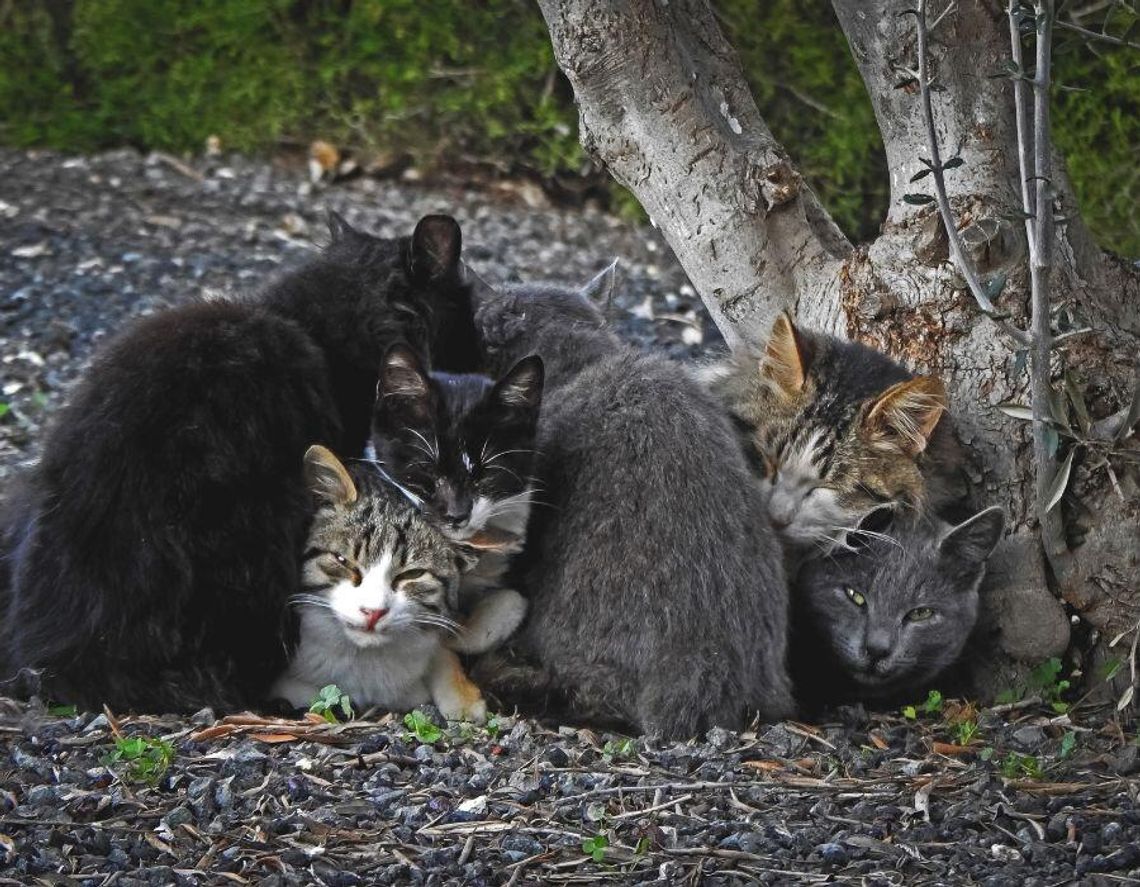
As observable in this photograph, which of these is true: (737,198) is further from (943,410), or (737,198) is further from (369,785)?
(369,785)

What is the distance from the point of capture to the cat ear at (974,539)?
4.76 m

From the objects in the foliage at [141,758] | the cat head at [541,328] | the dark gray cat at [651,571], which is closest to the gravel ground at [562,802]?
the foliage at [141,758]

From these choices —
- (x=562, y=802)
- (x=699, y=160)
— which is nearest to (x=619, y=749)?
(x=562, y=802)

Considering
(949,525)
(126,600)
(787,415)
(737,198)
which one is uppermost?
(737,198)

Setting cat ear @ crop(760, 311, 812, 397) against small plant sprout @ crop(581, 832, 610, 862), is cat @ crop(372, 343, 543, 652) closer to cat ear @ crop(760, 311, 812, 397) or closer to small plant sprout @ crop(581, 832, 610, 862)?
cat ear @ crop(760, 311, 812, 397)

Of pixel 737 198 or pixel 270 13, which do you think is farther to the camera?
pixel 270 13

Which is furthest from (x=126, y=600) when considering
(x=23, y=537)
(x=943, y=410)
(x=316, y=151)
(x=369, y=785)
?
(x=316, y=151)

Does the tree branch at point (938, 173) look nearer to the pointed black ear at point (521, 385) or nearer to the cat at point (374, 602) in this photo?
the pointed black ear at point (521, 385)

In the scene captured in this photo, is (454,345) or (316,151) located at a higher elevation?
(316,151)

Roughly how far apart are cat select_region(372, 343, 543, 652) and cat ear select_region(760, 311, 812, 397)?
3.00 ft

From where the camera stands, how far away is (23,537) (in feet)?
15.2

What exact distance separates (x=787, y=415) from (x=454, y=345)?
1152 mm

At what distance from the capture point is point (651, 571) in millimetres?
4453

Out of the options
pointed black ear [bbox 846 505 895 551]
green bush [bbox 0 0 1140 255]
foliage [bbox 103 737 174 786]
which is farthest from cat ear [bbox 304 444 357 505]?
green bush [bbox 0 0 1140 255]
